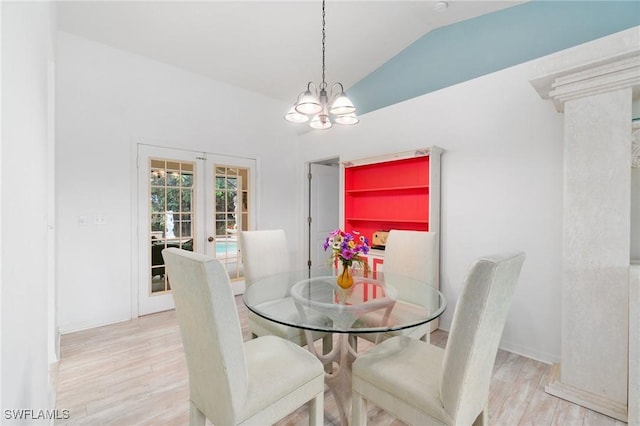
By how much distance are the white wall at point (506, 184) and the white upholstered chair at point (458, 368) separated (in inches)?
64.7

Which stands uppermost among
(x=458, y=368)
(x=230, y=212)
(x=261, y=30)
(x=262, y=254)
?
(x=261, y=30)

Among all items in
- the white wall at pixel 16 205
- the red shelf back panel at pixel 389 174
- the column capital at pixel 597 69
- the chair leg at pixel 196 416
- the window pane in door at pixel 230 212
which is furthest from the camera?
the window pane in door at pixel 230 212

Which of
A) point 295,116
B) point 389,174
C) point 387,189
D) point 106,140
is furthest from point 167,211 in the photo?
point 389,174

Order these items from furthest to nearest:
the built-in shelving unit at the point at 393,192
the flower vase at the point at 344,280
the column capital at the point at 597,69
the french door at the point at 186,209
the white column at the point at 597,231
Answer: the french door at the point at 186,209 < the built-in shelving unit at the point at 393,192 < the flower vase at the point at 344,280 < the white column at the point at 597,231 < the column capital at the point at 597,69

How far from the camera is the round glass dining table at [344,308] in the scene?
1.57 metres

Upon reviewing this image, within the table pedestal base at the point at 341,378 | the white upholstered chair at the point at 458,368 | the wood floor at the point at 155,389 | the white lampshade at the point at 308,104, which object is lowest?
the wood floor at the point at 155,389

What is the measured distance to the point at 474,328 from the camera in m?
1.13

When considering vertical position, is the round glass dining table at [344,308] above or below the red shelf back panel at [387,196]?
below

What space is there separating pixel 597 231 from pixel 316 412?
209cm

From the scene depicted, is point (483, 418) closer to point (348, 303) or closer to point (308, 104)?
point (348, 303)

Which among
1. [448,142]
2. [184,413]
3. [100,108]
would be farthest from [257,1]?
[184,413]

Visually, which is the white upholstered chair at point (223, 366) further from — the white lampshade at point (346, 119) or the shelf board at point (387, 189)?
the shelf board at point (387, 189)

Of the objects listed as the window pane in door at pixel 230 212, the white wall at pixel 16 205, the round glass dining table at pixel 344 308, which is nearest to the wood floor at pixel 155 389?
the round glass dining table at pixel 344 308

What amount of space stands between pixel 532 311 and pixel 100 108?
4.82 metres
